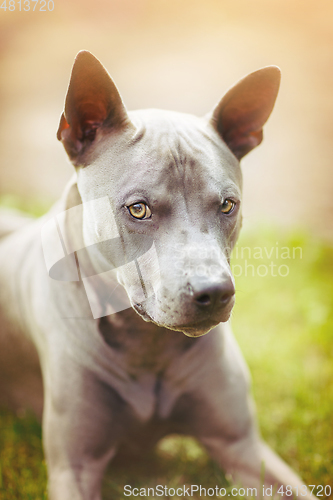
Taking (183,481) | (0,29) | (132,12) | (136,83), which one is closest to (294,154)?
(136,83)

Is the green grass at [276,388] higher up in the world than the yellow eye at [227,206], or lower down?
→ lower down

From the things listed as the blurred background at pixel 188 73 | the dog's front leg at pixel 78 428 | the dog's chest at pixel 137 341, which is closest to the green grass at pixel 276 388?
the dog's front leg at pixel 78 428

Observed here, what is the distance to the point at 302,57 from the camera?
4535 millimetres

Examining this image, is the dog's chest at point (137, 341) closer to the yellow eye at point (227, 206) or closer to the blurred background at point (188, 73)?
the yellow eye at point (227, 206)

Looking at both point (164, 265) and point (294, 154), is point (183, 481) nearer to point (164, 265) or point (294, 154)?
point (164, 265)

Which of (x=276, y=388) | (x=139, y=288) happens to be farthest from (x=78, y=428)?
(x=276, y=388)

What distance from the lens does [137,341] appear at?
196 centimetres

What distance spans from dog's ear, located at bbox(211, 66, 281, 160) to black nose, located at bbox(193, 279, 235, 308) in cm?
81

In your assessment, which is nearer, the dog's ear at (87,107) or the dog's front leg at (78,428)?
the dog's ear at (87,107)

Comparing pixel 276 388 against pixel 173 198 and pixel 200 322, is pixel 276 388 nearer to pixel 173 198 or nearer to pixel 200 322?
pixel 200 322

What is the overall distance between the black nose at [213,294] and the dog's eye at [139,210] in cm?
34

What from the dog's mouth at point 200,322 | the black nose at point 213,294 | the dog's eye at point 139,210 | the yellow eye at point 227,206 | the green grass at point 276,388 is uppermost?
the dog's eye at point 139,210

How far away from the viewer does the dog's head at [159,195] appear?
1559mm

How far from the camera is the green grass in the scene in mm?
2334
